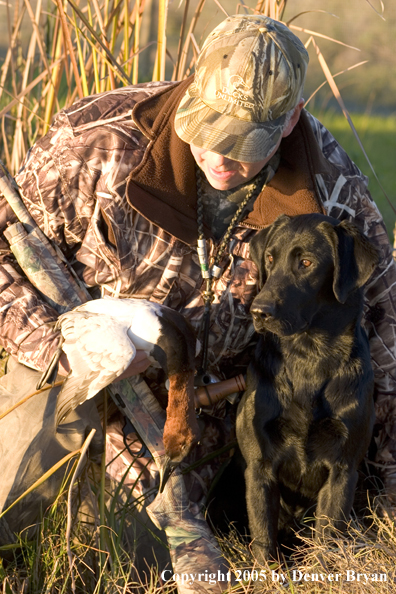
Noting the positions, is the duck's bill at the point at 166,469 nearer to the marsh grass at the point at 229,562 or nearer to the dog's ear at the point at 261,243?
the marsh grass at the point at 229,562

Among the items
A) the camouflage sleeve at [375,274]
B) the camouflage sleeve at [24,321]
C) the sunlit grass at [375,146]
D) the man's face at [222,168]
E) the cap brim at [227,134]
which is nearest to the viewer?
the cap brim at [227,134]

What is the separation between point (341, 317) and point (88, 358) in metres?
1.01

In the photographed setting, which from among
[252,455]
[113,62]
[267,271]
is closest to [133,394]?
[252,455]

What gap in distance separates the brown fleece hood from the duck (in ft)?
1.55

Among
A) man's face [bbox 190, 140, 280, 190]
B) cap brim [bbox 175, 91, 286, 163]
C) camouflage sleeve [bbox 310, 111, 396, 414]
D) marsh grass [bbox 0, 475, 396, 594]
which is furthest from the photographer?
camouflage sleeve [bbox 310, 111, 396, 414]

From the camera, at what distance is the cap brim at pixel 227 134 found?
2.77m

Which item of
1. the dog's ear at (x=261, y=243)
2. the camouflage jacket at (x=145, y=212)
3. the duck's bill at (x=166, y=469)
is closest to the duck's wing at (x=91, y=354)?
the camouflage jacket at (x=145, y=212)

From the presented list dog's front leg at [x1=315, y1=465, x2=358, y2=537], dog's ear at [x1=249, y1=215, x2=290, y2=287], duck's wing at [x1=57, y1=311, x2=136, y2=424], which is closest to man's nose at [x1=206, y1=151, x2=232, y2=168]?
dog's ear at [x1=249, y1=215, x2=290, y2=287]

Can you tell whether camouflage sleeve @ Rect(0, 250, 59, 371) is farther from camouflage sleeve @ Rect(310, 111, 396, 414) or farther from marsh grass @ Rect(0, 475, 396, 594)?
camouflage sleeve @ Rect(310, 111, 396, 414)

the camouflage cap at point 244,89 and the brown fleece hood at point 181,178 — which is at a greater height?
the camouflage cap at point 244,89

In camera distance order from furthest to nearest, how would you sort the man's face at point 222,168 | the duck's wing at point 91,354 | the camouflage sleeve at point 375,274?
1. the camouflage sleeve at point 375,274
2. the man's face at point 222,168
3. the duck's wing at point 91,354

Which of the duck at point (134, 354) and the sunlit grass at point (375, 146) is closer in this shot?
the duck at point (134, 354)

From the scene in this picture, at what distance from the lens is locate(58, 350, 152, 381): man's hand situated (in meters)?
2.83

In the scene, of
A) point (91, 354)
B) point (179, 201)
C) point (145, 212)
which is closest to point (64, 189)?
point (145, 212)
